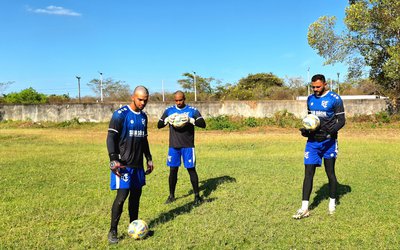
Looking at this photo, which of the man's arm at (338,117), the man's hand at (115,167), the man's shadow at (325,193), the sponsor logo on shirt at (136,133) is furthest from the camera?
the man's shadow at (325,193)

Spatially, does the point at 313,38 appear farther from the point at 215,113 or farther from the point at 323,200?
the point at 323,200

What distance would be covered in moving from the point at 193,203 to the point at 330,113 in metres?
2.88

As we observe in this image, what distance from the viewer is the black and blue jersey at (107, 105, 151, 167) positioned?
465cm

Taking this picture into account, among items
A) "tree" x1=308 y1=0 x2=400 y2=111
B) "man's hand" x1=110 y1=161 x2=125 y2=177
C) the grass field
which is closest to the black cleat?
the grass field

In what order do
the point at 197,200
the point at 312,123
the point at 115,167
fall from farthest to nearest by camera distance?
the point at 197,200 < the point at 312,123 < the point at 115,167

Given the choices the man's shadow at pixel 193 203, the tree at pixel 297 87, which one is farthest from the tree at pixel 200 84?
the man's shadow at pixel 193 203

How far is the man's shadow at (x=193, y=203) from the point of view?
5.70 metres

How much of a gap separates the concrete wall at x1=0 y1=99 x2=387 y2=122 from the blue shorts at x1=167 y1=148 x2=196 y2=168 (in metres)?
19.4

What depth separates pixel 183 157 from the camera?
268 inches

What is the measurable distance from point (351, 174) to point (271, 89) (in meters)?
26.8

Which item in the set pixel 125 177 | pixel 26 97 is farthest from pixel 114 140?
pixel 26 97

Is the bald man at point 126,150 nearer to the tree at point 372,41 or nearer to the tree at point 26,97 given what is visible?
the tree at point 372,41

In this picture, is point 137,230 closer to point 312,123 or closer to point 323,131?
point 312,123

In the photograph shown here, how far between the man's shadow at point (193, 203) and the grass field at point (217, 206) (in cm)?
2
